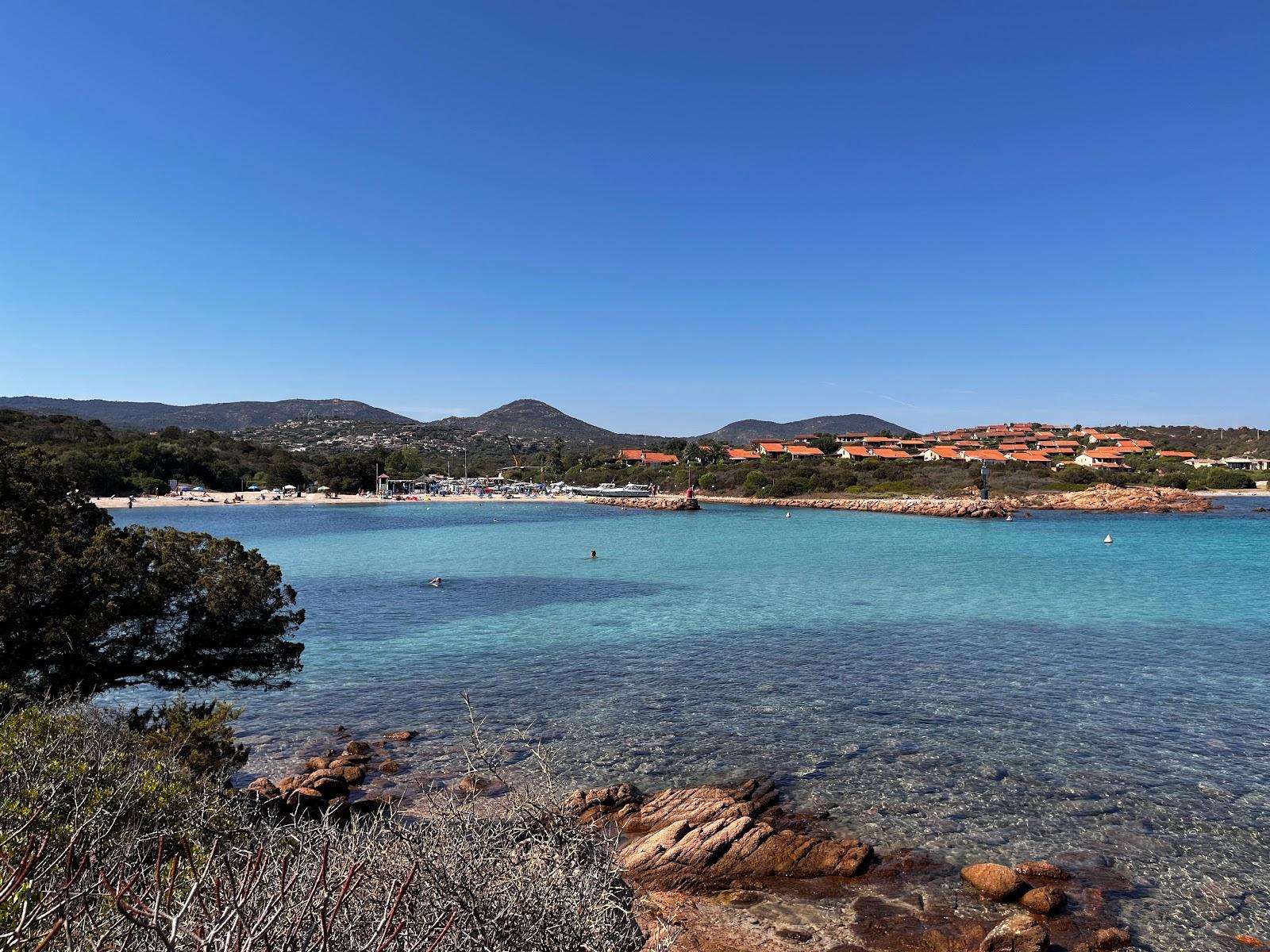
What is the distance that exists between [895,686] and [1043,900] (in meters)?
9.37

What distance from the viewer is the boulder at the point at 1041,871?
932cm

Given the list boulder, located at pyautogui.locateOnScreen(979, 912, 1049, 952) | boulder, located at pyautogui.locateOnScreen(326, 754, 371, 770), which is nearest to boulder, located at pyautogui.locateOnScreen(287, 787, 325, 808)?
boulder, located at pyautogui.locateOnScreen(326, 754, 371, 770)

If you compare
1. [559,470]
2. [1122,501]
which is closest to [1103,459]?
[1122,501]

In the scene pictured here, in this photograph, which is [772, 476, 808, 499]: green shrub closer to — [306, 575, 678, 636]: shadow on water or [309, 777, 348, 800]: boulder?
[306, 575, 678, 636]: shadow on water

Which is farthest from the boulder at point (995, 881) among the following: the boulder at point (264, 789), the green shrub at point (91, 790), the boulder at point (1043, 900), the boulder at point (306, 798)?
the boulder at point (264, 789)

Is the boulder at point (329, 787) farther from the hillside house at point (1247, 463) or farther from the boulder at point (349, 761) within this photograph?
the hillside house at point (1247, 463)

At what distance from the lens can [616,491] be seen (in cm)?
11081

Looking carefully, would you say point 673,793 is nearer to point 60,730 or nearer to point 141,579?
point 60,730

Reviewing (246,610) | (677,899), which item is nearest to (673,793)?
(677,899)

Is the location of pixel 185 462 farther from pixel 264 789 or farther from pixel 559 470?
pixel 264 789

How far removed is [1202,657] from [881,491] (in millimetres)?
79695

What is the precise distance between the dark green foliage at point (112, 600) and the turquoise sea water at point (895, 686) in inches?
98.6

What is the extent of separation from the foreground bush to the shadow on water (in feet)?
60.9

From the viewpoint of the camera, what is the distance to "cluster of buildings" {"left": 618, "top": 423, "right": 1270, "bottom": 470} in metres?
117
